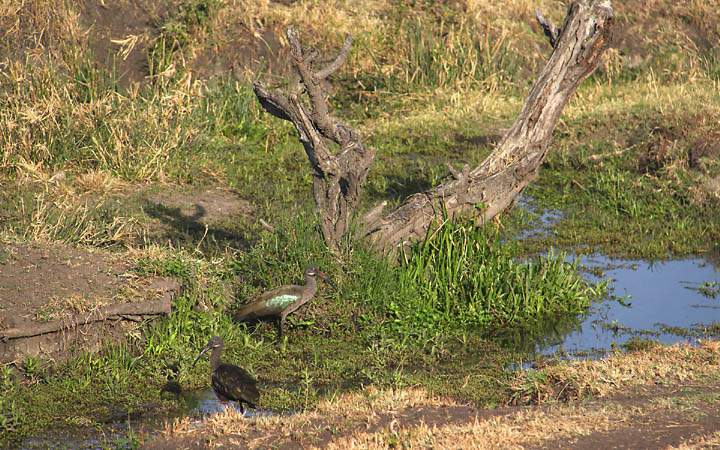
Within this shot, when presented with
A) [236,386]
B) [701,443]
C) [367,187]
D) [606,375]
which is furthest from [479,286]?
[367,187]

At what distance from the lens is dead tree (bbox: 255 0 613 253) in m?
9.30

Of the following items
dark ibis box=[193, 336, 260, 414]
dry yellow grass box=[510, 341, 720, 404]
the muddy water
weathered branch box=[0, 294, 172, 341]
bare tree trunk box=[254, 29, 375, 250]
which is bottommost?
the muddy water

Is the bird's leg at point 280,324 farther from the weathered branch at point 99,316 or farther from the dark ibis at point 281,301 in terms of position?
the weathered branch at point 99,316

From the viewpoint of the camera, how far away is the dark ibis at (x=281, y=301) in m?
8.86

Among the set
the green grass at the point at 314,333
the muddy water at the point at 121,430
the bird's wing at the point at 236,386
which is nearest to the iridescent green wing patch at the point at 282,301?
the green grass at the point at 314,333

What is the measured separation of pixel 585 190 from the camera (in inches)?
527

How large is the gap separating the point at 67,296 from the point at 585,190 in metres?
6.95

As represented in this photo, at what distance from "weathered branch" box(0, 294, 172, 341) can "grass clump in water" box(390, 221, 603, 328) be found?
1.89 m

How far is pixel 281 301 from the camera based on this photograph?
888 centimetres

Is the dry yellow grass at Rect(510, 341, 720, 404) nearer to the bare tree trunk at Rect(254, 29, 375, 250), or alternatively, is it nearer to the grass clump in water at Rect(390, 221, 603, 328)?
the grass clump in water at Rect(390, 221, 603, 328)

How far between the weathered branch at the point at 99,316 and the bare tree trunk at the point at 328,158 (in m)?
1.53

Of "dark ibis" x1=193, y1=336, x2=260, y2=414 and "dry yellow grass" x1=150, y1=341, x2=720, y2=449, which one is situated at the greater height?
"dry yellow grass" x1=150, y1=341, x2=720, y2=449

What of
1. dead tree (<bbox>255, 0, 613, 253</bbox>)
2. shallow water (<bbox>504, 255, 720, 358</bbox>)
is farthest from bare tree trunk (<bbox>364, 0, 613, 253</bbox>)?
shallow water (<bbox>504, 255, 720, 358</bbox>)

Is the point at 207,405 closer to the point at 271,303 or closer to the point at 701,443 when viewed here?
the point at 271,303
